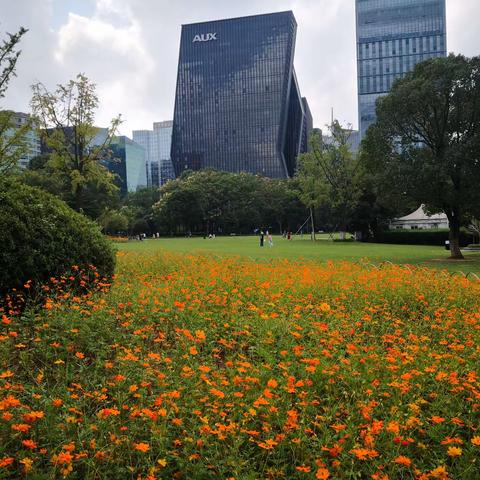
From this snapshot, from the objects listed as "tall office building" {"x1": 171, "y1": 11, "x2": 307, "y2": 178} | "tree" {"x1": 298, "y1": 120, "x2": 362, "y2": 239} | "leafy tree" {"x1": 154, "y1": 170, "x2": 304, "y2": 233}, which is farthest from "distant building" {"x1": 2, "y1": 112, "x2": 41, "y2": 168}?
"tall office building" {"x1": 171, "y1": 11, "x2": 307, "y2": 178}

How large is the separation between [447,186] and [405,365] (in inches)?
669

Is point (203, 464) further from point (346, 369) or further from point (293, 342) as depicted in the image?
point (293, 342)

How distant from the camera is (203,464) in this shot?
2.62 m

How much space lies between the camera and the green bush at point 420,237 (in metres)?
35.3

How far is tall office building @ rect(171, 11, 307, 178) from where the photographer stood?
5030 inches

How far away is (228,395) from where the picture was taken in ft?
11.0

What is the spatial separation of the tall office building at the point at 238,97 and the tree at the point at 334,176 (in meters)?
78.9

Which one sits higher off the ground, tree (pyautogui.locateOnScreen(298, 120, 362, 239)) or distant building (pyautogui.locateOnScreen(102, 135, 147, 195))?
distant building (pyautogui.locateOnScreen(102, 135, 147, 195))

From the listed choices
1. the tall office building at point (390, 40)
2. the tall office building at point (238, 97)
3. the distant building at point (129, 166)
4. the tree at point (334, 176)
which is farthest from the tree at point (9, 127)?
the tall office building at point (390, 40)

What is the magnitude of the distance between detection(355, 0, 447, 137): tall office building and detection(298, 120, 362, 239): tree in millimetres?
94308

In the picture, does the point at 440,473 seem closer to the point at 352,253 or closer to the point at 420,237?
the point at 352,253

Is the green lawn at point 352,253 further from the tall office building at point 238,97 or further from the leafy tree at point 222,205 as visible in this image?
the tall office building at point 238,97

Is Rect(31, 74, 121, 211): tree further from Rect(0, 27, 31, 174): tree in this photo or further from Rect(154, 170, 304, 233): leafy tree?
Rect(154, 170, 304, 233): leafy tree

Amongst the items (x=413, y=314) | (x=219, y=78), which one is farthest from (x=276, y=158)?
(x=413, y=314)
